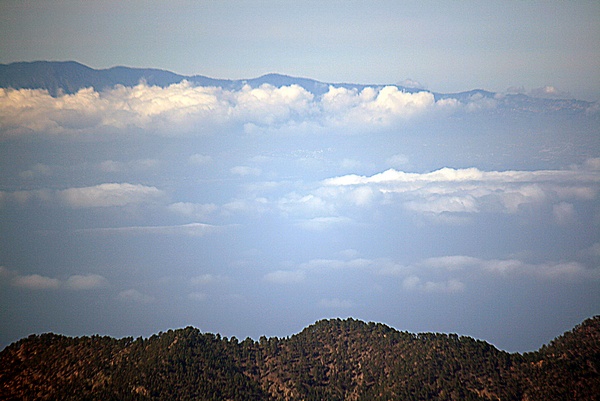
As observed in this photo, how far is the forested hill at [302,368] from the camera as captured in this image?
92312 millimetres

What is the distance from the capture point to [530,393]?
90062 mm

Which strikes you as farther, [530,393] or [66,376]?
[66,376]

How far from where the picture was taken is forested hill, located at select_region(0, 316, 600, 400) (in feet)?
303

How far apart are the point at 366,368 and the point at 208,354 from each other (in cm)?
2550

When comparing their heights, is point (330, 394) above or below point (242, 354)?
below

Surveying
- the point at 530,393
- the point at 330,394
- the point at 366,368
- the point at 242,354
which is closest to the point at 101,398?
the point at 242,354

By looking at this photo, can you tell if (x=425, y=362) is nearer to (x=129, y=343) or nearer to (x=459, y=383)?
(x=459, y=383)

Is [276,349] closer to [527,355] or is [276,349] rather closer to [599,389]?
[527,355]

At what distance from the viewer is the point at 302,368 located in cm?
10194

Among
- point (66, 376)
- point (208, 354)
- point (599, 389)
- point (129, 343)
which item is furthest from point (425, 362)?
point (66, 376)

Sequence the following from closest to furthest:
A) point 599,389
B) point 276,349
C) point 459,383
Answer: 1. point 599,389
2. point 459,383
3. point 276,349

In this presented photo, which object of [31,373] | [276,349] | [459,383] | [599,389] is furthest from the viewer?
[276,349]

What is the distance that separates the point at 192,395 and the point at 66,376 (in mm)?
20383

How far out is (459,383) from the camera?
308ft
